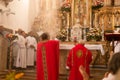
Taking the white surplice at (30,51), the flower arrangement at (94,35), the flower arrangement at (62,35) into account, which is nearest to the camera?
the flower arrangement at (94,35)

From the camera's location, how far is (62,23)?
14.8 metres

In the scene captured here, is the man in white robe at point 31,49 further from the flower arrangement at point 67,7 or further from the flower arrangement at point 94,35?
the flower arrangement at point 67,7

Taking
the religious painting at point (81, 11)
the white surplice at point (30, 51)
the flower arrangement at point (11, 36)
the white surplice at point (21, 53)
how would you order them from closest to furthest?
1. the flower arrangement at point (11, 36)
2. the white surplice at point (21, 53)
3. the white surplice at point (30, 51)
4. the religious painting at point (81, 11)

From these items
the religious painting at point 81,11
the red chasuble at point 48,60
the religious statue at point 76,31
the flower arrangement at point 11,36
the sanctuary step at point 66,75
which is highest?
the religious painting at point 81,11

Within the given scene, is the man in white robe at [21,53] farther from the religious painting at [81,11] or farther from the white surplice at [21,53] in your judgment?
the religious painting at [81,11]

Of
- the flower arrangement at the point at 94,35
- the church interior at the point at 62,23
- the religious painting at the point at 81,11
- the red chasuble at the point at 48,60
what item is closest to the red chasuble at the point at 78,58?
the red chasuble at the point at 48,60

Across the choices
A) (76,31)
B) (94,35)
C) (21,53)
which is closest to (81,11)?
(76,31)

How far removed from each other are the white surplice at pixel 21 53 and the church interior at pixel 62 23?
0.27 meters

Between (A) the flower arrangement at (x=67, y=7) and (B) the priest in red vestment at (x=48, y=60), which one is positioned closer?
(B) the priest in red vestment at (x=48, y=60)

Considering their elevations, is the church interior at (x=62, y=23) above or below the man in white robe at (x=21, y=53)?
above

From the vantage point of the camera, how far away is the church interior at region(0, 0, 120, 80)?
11664 mm

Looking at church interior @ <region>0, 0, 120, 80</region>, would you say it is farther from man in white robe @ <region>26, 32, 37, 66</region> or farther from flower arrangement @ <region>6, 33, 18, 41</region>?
man in white robe @ <region>26, 32, 37, 66</region>

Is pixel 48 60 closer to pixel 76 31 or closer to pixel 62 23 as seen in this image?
pixel 76 31

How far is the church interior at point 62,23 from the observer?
11.7 meters
